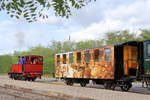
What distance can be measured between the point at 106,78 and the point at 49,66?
83.8 ft

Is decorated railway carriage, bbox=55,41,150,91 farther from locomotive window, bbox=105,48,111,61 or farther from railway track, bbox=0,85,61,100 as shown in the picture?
railway track, bbox=0,85,61,100

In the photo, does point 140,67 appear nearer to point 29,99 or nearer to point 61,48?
point 29,99

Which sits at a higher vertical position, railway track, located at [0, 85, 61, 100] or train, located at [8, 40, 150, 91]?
train, located at [8, 40, 150, 91]

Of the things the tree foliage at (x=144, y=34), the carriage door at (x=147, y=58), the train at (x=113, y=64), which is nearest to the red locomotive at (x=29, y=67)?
the train at (x=113, y=64)

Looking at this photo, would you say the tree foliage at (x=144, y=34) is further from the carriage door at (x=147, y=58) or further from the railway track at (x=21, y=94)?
the railway track at (x=21, y=94)

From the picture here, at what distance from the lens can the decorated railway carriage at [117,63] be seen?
1367cm

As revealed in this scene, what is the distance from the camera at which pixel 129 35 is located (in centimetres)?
3994

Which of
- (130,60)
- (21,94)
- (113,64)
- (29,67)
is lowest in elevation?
(21,94)

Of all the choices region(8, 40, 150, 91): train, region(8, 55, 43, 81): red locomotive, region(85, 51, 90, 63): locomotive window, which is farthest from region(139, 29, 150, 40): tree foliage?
region(85, 51, 90, 63): locomotive window

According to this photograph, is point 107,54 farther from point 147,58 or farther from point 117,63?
point 147,58

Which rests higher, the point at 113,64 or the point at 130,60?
the point at 130,60

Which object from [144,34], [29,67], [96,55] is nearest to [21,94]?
[96,55]

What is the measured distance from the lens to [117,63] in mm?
14258

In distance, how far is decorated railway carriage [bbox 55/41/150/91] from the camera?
13.7 metres
